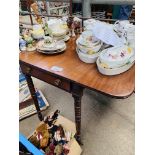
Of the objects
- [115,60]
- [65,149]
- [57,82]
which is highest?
[115,60]

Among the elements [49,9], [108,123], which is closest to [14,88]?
[108,123]

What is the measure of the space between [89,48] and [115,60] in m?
0.18

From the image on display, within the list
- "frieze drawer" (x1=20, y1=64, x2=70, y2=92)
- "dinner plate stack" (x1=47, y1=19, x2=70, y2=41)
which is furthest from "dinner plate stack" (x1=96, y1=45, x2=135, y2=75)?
"dinner plate stack" (x1=47, y1=19, x2=70, y2=41)

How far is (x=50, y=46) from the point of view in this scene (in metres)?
1.20

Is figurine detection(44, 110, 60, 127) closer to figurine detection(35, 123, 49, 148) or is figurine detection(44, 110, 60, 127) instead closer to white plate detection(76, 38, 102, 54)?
figurine detection(35, 123, 49, 148)

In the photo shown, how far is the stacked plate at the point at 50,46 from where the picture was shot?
1190mm

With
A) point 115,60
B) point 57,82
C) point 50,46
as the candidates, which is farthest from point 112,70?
point 50,46

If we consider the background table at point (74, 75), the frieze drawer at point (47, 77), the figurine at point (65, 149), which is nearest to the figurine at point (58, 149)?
the figurine at point (65, 149)

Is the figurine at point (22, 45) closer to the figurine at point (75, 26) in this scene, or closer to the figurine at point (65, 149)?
the figurine at point (75, 26)

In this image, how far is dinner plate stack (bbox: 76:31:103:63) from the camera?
1047 mm

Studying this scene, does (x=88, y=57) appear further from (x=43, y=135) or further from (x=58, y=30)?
(x=43, y=135)

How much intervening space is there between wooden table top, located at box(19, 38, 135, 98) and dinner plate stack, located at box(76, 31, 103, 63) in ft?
0.13

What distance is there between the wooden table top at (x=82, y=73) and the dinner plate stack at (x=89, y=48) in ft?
0.13
